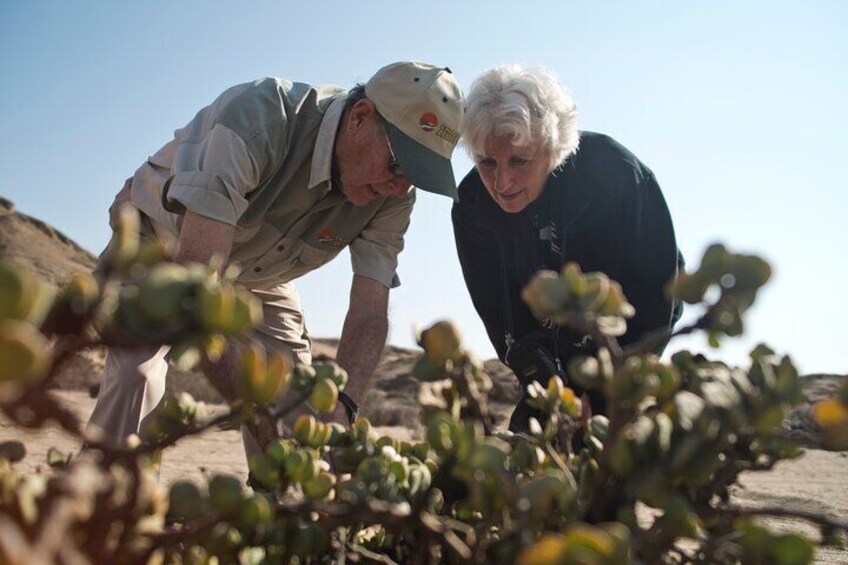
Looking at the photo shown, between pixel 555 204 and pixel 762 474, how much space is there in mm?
2177

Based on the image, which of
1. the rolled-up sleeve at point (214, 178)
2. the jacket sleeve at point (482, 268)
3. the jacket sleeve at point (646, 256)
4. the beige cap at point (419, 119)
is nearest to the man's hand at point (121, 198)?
the rolled-up sleeve at point (214, 178)

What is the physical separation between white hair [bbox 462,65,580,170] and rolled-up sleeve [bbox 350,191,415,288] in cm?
43

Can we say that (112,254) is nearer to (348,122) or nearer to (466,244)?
(348,122)

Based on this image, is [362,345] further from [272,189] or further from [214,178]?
[214,178]

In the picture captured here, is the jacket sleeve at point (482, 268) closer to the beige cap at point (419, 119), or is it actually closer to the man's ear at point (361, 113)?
the beige cap at point (419, 119)

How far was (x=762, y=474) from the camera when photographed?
14.6 feet

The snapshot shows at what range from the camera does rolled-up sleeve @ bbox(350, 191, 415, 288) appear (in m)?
3.56

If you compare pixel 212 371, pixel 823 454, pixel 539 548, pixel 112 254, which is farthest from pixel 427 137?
pixel 823 454

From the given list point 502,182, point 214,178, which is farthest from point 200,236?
point 502,182

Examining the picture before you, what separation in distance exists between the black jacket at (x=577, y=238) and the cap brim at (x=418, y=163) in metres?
0.51

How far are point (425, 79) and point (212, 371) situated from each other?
149 centimetres

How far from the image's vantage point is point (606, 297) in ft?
2.47

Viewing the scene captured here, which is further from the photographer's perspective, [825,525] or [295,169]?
[295,169]

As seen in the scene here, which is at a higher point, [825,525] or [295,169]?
[295,169]
